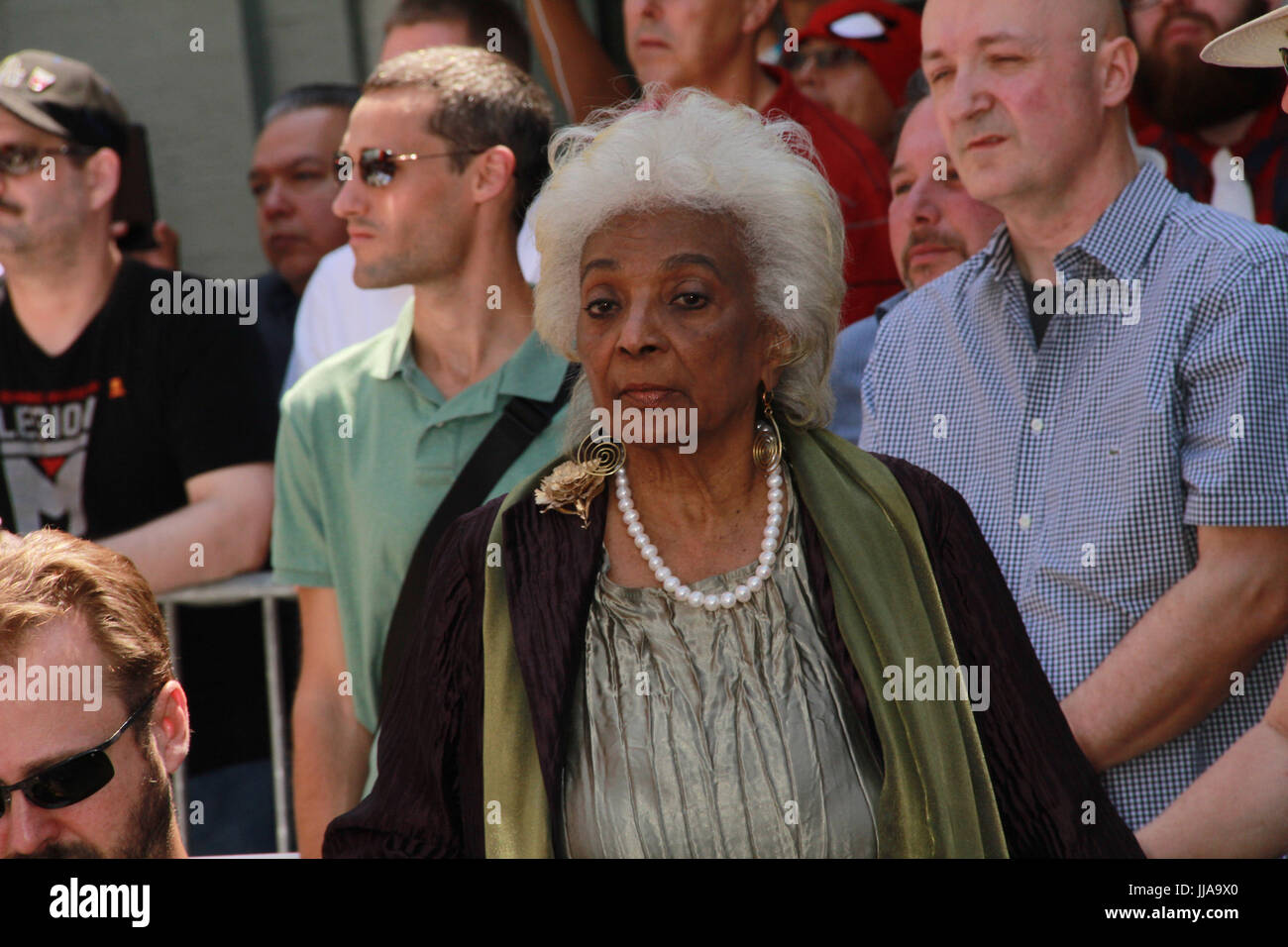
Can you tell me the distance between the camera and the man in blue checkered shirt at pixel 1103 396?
10.1 ft

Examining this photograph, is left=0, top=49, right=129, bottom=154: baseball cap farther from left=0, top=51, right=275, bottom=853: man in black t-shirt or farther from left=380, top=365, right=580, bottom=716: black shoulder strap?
left=380, top=365, right=580, bottom=716: black shoulder strap

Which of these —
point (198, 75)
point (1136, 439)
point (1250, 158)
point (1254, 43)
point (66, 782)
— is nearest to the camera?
point (66, 782)

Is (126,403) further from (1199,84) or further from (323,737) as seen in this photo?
(1199,84)

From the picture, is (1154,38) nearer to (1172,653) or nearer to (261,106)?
(1172,653)

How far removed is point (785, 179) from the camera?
8.84 feet

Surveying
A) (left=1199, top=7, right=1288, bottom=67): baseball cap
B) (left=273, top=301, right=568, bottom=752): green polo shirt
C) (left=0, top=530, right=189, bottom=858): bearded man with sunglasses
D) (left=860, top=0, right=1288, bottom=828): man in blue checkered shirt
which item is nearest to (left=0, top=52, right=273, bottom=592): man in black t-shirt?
(left=273, top=301, right=568, bottom=752): green polo shirt

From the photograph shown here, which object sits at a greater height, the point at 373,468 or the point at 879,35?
the point at 879,35

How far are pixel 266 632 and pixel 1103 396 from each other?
86.3 inches

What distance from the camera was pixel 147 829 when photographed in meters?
2.62

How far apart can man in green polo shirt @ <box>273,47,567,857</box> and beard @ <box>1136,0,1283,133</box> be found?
1556 mm

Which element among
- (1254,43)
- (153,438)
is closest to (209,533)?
(153,438)

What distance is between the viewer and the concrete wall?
622 centimetres

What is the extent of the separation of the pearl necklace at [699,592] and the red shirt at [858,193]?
172 cm
